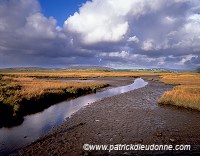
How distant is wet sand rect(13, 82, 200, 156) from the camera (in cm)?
1544

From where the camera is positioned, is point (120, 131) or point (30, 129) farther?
point (30, 129)

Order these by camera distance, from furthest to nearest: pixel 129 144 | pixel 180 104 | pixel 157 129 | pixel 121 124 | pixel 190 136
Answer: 1. pixel 180 104
2. pixel 121 124
3. pixel 157 129
4. pixel 190 136
5. pixel 129 144

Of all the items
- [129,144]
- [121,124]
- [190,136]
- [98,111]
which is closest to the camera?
[129,144]

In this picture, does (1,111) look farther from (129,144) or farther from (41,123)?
(129,144)

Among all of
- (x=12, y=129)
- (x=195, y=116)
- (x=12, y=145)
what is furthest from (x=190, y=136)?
(x=12, y=129)

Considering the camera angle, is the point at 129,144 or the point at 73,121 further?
the point at 73,121

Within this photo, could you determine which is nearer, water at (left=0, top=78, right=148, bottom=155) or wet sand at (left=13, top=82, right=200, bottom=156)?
wet sand at (left=13, top=82, right=200, bottom=156)

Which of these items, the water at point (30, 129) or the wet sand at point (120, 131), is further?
the water at point (30, 129)

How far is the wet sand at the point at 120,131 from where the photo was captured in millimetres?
15445

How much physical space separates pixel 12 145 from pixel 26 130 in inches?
157

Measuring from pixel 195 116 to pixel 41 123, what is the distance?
1531 cm

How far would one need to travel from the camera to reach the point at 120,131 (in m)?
19.5

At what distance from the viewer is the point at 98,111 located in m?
28.6

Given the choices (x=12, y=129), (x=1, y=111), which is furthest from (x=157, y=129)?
(x=1, y=111)
